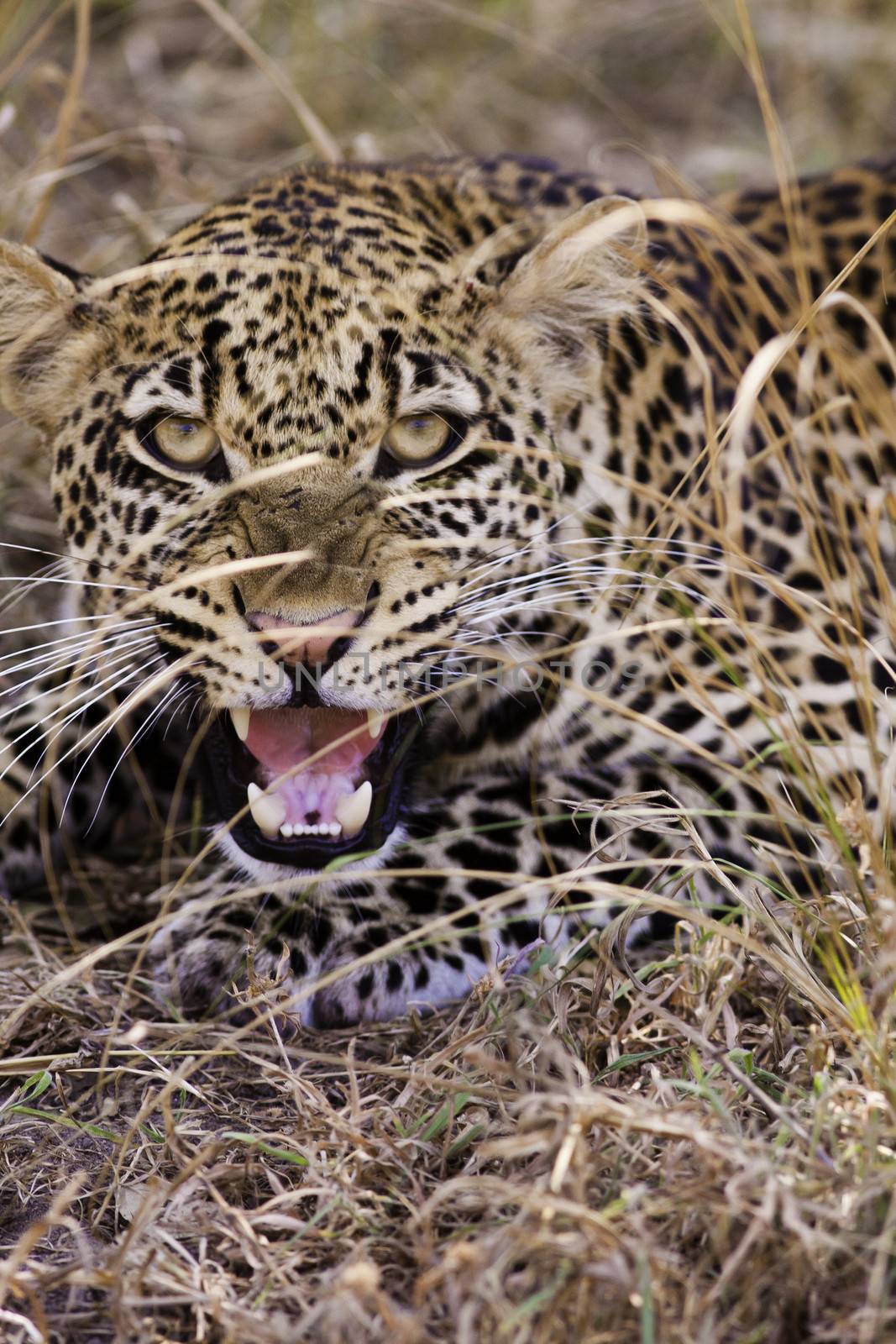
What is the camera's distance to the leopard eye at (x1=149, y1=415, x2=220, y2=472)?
4.02 m

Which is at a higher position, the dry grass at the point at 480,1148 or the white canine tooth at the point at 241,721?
the white canine tooth at the point at 241,721

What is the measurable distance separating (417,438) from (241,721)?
0.86 meters

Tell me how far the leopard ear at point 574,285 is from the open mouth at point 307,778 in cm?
111

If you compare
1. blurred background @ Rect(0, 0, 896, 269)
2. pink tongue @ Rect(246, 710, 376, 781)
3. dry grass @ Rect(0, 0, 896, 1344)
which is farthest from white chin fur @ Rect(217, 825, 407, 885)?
blurred background @ Rect(0, 0, 896, 269)

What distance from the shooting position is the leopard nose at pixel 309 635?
3.58m

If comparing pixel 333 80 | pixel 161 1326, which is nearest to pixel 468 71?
pixel 333 80

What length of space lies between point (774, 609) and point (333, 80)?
5.38 m

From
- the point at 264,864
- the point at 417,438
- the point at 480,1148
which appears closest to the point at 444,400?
the point at 417,438

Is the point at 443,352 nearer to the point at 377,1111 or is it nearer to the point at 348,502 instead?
the point at 348,502

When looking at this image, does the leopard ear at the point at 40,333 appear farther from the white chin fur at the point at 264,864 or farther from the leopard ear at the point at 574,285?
the white chin fur at the point at 264,864

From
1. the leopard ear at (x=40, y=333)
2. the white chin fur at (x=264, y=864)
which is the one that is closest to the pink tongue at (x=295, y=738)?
the white chin fur at (x=264, y=864)

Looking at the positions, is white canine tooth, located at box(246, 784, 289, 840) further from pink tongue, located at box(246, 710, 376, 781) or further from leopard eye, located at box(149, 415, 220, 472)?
leopard eye, located at box(149, 415, 220, 472)

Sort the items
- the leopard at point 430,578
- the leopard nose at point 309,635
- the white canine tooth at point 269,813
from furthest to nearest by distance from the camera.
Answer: the white canine tooth at point 269,813 < the leopard at point 430,578 < the leopard nose at point 309,635

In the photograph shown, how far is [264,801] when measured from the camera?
13.0 feet
